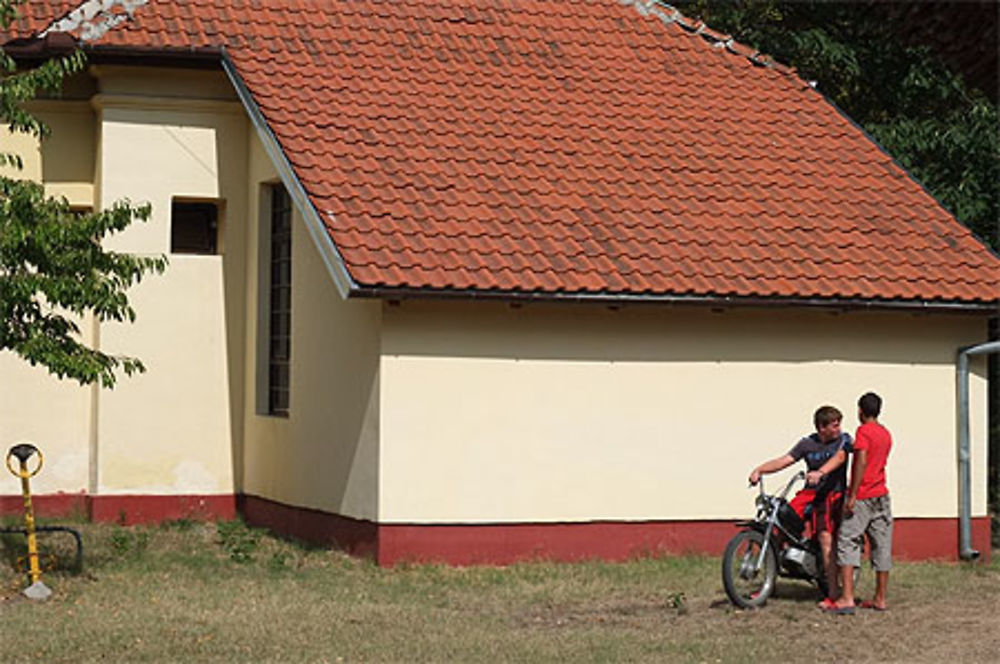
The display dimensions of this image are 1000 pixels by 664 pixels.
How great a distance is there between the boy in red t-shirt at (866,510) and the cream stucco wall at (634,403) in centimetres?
309

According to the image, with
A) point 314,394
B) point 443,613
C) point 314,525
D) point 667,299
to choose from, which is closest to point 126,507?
point 314,525

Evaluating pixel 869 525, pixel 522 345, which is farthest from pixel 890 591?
pixel 522 345

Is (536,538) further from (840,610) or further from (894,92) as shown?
(894,92)

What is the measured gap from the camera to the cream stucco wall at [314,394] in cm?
1427

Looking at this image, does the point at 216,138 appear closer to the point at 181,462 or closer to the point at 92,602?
the point at 181,462

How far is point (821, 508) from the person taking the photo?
12039mm

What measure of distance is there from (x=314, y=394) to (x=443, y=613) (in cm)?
458

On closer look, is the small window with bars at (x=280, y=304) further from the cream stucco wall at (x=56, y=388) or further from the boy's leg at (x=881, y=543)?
the boy's leg at (x=881, y=543)

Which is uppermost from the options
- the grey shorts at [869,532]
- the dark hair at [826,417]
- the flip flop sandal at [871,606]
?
the dark hair at [826,417]

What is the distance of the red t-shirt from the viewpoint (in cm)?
1155

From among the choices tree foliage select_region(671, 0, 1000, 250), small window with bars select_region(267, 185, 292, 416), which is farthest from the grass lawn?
tree foliage select_region(671, 0, 1000, 250)

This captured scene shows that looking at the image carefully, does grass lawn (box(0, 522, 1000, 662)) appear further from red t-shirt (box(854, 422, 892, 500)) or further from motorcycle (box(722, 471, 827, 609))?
red t-shirt (box(854, 422, 892, 500))

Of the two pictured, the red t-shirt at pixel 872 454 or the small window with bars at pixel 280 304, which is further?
the small window with bars at pixel 280 304

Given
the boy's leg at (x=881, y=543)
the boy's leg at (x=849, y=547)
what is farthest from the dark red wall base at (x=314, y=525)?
the boy's leg at (x=881, y=543)
